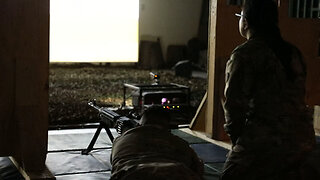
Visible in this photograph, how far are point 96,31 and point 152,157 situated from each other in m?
9.27

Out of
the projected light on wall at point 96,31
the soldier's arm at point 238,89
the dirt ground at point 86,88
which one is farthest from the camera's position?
the projected light on wall at point 96,31

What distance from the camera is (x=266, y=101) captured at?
2.60 metres

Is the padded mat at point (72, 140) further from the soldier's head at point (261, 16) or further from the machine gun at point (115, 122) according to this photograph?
the soldier's head at point (261, 16)

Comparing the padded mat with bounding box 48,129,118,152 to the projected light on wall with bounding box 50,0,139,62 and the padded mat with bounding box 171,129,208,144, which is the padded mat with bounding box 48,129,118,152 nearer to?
the padded mat with bounding box 171,129,208,144

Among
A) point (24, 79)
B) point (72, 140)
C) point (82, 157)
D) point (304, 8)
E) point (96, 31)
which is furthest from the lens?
point (96, 31)

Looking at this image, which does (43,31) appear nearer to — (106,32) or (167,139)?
(167,139)

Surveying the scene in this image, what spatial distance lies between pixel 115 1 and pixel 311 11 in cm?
521

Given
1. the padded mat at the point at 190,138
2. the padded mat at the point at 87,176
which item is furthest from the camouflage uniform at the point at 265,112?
the padded mat at the point at 190,138

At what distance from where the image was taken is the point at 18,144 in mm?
4285

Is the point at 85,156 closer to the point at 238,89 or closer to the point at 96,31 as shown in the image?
the point at 238,89

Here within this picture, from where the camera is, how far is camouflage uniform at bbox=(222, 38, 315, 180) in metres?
2.59

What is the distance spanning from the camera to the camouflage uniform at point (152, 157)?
231cm

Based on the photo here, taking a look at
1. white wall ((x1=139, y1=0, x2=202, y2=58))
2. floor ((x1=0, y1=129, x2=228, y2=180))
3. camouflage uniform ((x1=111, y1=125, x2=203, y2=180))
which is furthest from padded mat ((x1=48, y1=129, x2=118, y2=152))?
white wall ((x1=139, y1=0, x2=202, y2=58))

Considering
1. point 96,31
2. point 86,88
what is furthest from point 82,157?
point 96,31
